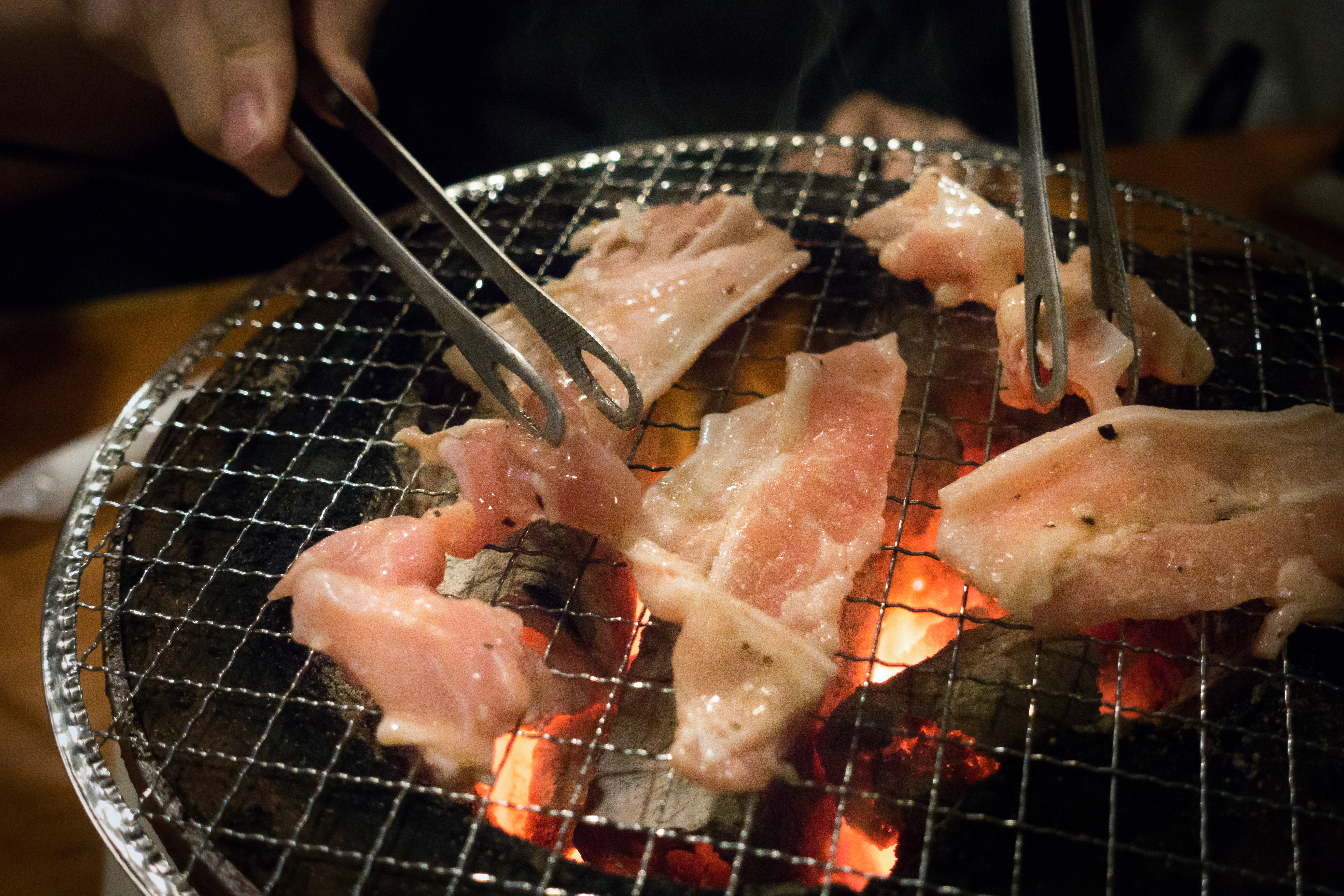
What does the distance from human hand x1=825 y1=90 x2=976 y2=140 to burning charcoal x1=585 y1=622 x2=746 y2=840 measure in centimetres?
245

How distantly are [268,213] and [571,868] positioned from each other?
358cm

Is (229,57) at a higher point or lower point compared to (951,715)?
higher

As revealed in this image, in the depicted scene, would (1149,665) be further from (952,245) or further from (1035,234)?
(952,245)

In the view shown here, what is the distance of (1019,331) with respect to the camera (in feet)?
6.89

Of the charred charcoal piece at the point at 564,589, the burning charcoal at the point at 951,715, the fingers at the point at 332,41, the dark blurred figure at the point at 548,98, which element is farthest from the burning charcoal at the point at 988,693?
the dark blurred figure at the point at 548,98

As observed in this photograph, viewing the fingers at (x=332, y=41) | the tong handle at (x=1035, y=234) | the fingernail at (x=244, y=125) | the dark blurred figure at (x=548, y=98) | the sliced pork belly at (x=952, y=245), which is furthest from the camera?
the dark blurred figure at (x=548, y=98)

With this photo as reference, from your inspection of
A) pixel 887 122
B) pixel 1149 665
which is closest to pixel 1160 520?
pixel 1149 665

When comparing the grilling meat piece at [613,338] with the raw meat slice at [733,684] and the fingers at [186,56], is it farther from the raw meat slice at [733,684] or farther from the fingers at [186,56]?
the fingers at [186,56]

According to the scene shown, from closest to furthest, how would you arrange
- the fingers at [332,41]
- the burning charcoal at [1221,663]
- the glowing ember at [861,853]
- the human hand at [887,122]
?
the burning charcoal at [1221,663]
the glowing ember at [861,853]
the fingers at [332,41]
the human hand at [887,122]

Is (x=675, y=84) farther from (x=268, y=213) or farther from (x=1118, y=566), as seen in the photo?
(x=1118, y=566)

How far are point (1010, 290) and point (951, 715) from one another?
1.05 metres

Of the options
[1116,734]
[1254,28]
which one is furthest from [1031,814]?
[1254,28]

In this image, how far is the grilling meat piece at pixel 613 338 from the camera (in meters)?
Result: 1.88

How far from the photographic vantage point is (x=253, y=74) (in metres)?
2.27
